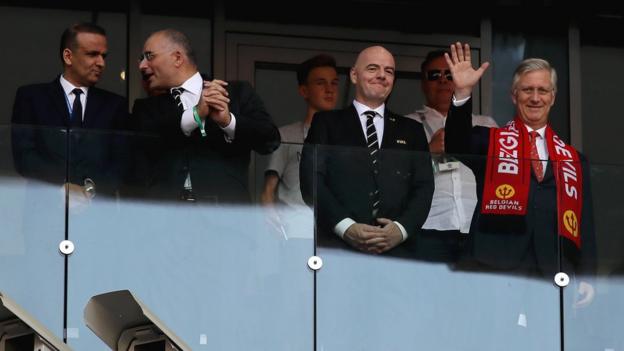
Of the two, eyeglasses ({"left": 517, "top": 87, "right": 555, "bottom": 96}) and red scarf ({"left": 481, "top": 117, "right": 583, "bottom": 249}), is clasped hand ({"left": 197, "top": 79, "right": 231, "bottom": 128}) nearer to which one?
red scarf ({"left": 481, "top": 117, "right": 583, "bottom": 249})

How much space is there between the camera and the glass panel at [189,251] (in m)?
9.60

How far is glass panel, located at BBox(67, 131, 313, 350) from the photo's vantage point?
31.5ft

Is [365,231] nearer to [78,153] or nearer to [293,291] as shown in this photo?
[293,291]

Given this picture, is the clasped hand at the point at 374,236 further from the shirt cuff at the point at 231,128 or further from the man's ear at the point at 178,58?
the man's ear at the point at 178,58

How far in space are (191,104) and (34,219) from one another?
115cm

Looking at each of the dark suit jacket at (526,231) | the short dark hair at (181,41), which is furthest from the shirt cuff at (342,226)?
the short dark hair at (181,41)

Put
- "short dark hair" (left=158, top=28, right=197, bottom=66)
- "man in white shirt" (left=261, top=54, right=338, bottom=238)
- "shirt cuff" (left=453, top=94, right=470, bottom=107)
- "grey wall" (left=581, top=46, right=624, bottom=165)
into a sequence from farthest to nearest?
"grey wall" (left=581, top=46, right=624, bottom=165) < "short dark hair" (left=158, top=28, right=197, bottom=66) < "shirt cuff" (left=453, top=94, right=470, bottom=107) < "man in white shirt" (left=261, top=54, right=338, bottom=238)

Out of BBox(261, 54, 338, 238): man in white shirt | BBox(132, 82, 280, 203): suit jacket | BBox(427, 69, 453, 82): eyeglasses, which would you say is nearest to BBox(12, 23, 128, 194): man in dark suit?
BBox(132, 82, 280, 203): suit jacket

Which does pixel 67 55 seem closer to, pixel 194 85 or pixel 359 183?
pixel 194 85

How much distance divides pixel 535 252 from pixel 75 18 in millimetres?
4697

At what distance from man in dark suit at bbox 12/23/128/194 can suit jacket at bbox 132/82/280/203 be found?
0.24m

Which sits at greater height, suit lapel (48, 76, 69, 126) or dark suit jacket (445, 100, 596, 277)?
suit lapel (48, 76, 69, 126)

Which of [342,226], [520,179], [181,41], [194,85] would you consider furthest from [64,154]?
[520,179]

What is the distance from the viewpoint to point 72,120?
10250 millimetres
